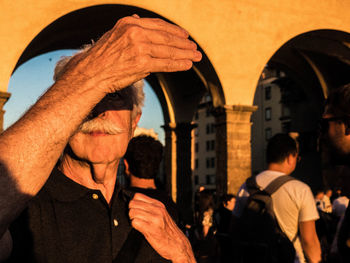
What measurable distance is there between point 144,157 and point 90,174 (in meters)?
2.18

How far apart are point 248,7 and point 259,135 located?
39.0 metres

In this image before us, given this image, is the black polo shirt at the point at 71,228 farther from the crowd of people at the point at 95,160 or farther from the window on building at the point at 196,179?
the window on building at the point at 196,179

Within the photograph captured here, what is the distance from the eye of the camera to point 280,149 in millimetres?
4355

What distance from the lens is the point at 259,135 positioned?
170 ft

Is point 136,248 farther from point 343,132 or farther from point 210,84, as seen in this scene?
point 210,84

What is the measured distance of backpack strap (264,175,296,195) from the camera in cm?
401

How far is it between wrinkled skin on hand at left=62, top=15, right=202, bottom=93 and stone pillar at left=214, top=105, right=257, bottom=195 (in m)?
12.3

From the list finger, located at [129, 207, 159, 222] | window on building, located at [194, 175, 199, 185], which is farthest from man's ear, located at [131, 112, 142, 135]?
window on building, located at [194, 175, 199, 185]

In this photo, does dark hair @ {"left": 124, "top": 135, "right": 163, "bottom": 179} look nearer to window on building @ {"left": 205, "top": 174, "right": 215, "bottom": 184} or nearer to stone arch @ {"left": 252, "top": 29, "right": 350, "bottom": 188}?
stone arch @ {"left": 252, "top": 29, "right": 350, "bottom": 188}

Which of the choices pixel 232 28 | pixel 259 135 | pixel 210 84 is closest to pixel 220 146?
pixel 210 84

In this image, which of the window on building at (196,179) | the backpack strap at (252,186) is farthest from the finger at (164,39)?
the window on building at (196,179)

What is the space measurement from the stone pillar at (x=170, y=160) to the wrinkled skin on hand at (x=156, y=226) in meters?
17.1

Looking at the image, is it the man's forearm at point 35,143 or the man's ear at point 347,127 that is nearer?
the man's forearm at point 35,143

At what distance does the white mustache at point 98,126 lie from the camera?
1.88 metres
